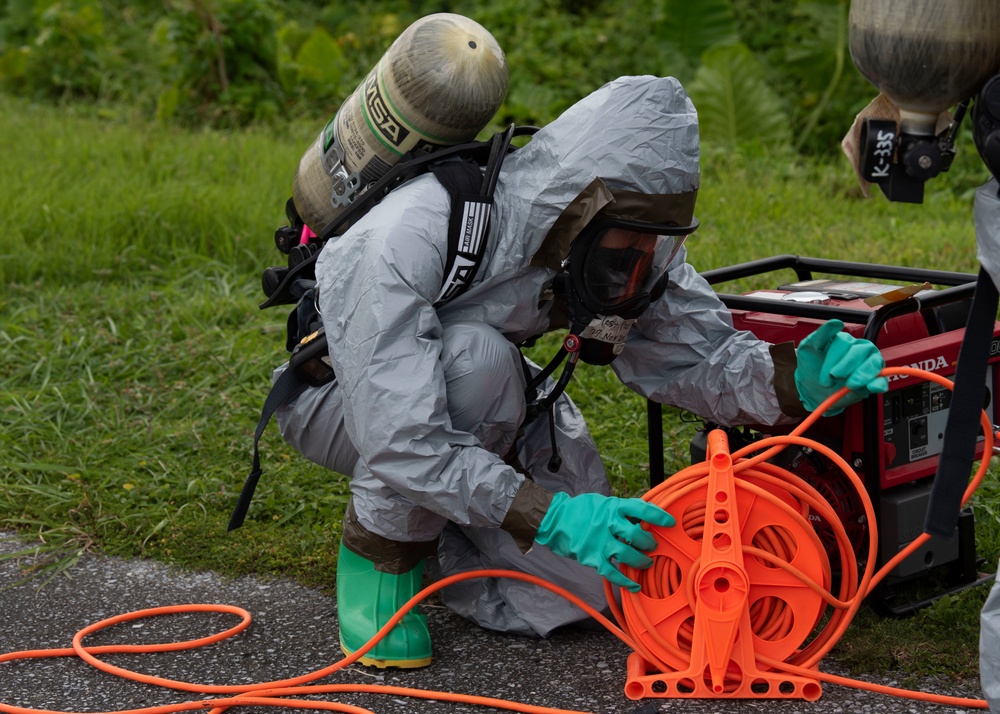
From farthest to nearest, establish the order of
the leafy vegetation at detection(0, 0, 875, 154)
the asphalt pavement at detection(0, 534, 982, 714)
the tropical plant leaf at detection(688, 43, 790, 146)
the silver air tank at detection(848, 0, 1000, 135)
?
the leafy vegetation at detection(0, 0, 875, 154)
the tropical plant leaf at detection(688, 43, 790, 146)
the asphalt pavement at detection(0, 534, 982, 714)
the silver air tank at detection(848, 0, 1000, 135)

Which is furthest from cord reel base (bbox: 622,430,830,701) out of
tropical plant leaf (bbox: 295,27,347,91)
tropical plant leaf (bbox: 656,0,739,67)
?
tropical plant leaf (bbox: 295,27,347,91)

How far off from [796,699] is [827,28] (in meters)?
6.17

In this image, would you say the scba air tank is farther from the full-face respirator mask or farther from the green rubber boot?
the green rubber boot

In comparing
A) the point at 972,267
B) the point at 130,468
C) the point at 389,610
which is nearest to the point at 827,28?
the point at 972,267

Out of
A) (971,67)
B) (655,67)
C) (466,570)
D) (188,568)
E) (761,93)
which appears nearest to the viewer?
(971,67)

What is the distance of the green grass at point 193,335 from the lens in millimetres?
3279

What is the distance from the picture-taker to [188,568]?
3.15 meters

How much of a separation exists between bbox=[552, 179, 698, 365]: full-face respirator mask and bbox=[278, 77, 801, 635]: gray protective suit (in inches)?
2.0

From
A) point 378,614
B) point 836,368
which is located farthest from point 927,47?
point 378,614

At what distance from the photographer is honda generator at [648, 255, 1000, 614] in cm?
252

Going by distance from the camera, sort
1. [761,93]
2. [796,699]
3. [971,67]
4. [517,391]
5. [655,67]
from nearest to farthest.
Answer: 1. [971,67]
2. [796,699]
3. [517,391]
4. [761,93]
5. [655,67]

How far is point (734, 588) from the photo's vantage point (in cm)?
228

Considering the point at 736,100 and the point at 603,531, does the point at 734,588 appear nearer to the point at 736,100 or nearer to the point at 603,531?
the point at 603,531

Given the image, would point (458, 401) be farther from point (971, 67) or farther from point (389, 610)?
point (971, 67)
